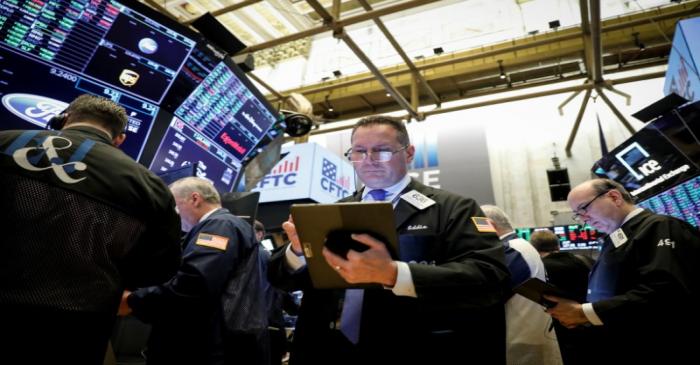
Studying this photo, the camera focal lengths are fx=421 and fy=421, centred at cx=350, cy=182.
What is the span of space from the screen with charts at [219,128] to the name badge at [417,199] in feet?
8.53

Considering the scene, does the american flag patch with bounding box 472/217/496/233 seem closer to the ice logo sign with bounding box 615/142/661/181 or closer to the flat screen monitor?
the flat screen monitor

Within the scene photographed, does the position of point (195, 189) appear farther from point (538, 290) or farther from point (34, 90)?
point (538, 290)

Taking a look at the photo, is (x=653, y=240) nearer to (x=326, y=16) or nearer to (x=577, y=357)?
(x=577, y=357)

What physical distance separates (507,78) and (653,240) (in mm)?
8227

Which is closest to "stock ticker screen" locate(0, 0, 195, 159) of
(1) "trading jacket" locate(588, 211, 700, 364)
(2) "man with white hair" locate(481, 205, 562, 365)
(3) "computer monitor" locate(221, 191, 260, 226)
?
(3) "computer monitor" locate(221, 191, 260, 226)

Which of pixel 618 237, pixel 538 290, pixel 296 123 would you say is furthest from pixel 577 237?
pixel 538 290

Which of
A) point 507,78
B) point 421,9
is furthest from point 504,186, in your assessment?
point 421,9

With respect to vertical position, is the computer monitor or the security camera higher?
the security camera

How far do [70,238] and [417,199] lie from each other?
1359mm

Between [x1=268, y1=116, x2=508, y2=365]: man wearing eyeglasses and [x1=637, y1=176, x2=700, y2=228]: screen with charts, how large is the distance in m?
3.71

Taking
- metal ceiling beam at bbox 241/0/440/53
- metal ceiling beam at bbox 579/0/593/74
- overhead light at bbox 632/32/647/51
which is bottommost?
metal ceiling beam at bbox 241/0/440/53

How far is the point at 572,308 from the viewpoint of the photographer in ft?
8.06

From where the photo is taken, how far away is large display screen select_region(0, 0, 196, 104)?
2766mm

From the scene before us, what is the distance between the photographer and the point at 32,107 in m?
2.80
